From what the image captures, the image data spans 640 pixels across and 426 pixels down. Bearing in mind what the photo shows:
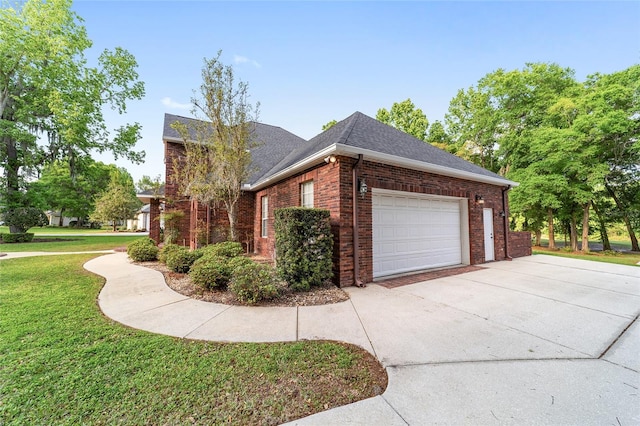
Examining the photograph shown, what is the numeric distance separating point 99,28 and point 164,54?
254 centimetres

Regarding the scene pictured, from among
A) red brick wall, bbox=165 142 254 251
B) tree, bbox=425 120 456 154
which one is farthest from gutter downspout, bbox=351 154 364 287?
tree, bbox=425 120 456 154

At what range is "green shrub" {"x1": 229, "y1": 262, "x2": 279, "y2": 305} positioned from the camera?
4516 millimetres

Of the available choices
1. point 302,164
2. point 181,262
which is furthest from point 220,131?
point 181,262

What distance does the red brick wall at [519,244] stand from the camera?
9.83 metres

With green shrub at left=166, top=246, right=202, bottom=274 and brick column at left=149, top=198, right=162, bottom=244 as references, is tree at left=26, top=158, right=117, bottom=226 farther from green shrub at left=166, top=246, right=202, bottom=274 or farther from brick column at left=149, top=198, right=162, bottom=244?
green shrub at left=166, top=246, right=202, bottom=274

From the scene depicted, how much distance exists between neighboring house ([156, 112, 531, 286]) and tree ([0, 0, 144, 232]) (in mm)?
10811

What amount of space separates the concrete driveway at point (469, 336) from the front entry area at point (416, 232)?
1.23 meters

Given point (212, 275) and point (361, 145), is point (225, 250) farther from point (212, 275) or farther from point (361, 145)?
point (361, 145)

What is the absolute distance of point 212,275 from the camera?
5.06m

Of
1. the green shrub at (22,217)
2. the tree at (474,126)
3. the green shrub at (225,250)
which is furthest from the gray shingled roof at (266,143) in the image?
the tree at (474,126)

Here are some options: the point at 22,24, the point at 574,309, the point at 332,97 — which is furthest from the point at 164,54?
the point at 22,24

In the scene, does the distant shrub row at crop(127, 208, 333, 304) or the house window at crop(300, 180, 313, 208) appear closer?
the distant shrub row at crop(127, 208, 333, 304)

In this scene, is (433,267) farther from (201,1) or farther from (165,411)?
(201,1)

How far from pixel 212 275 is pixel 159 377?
2836 millimetres
